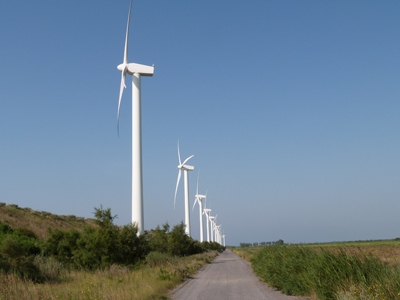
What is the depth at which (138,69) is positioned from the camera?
3728cm

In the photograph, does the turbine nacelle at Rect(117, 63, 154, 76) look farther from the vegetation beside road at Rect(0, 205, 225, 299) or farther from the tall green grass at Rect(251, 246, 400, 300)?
the tall green grass at Rect(251, 246, 400, 300)

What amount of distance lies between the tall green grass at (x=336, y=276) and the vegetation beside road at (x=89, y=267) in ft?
19.3

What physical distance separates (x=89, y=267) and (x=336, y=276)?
59.9 feet

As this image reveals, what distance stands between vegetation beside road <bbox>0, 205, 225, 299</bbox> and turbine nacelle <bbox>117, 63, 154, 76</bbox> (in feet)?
55.1

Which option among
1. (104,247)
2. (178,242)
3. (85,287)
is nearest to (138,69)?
(104,247)

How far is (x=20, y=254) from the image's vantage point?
1827 cm

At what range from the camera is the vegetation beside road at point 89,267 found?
13696mm

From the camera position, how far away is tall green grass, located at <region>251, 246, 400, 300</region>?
926 cm

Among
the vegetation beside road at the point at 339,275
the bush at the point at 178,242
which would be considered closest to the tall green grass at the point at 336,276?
the vegetation beside road at the point at 339,275

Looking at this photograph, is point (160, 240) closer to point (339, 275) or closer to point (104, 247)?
point (104, 247)

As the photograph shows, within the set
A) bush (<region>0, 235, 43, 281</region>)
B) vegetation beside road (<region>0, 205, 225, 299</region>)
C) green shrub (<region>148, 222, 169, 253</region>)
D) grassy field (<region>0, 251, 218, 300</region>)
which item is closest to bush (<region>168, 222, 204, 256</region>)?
green shrub (<region>148, 222, 169, 253</region>)

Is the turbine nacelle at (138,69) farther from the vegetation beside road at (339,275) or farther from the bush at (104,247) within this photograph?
the vegetation beside road at (339,275)

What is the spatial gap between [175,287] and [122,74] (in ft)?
80.5

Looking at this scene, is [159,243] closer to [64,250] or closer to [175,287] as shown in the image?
[64,250]
